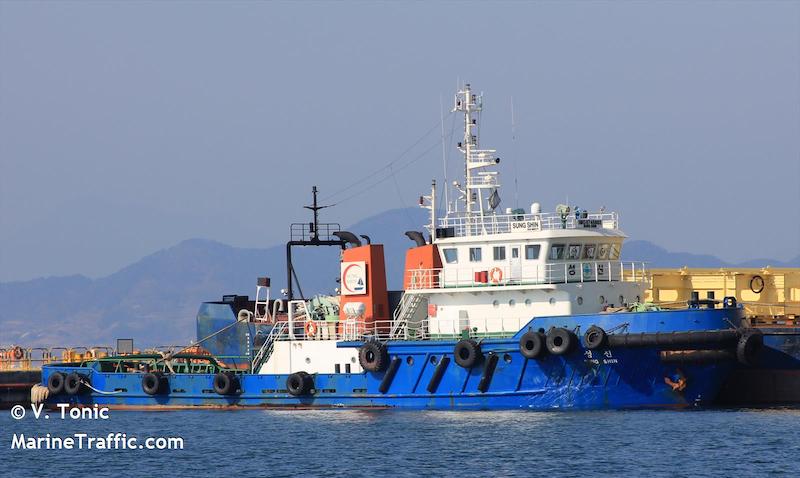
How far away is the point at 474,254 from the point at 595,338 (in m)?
4.30

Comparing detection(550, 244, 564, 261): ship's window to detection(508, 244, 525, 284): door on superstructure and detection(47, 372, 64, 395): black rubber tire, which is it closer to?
detection(508, 244, 525, 284): door on superstructure

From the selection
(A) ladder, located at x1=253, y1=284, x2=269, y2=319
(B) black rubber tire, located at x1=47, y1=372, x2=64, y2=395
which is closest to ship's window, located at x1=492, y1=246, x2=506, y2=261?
(A) ladder, located at x1=253, y1=284, x2=269, y2=319

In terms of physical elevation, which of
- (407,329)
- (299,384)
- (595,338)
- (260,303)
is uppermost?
(260,303)

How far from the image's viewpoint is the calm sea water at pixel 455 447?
3017cm

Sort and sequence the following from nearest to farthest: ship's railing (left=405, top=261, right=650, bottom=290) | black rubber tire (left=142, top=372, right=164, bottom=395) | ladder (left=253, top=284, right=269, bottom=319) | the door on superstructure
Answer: ship's railing (left=405, top=261, right=650, bottom=290), the door on superstructure, black rubber tire (left=142, top=372, right=164, bottom=395), ladder (left=253, top=284, right=269, bottom=319)

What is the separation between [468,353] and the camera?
121 ft

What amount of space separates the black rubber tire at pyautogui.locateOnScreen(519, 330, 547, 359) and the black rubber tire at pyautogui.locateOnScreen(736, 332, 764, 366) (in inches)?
172

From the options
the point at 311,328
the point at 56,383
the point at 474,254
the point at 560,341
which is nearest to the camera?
the point at 560,341

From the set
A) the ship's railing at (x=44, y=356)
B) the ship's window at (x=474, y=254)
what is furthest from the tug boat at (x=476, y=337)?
the ship's railing at (x=44, y=356)

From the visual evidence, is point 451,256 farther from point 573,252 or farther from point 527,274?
point 573,252

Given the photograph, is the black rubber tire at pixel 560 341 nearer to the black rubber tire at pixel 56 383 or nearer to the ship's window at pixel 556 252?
the ship's window at pixel 556 252

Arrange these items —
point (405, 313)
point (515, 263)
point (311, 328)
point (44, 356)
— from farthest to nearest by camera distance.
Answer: point (44, 356), point (311, 328), point (405, 313), point (515, 263)

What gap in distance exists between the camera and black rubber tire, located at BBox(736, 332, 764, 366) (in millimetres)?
35125

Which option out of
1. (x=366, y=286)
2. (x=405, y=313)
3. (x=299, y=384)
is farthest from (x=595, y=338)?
(x=299, y=384)
